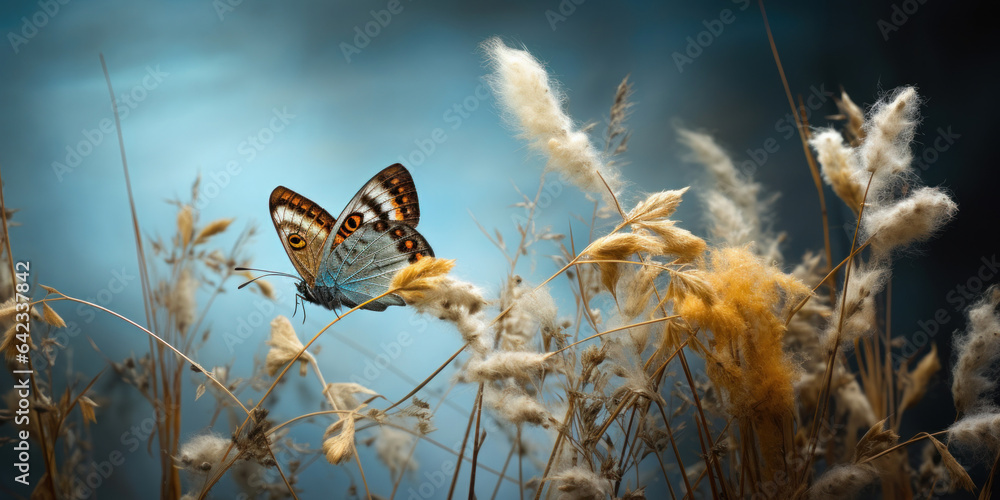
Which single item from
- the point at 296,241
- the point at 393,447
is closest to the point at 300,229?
the point at 296,241

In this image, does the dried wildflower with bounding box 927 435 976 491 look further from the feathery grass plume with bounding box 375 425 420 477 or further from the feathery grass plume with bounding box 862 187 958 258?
the feathery grass plume with bounding box 375 425 420 477

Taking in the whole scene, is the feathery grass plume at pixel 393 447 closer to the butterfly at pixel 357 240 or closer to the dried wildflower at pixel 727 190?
the butterfly at pixel 357 240

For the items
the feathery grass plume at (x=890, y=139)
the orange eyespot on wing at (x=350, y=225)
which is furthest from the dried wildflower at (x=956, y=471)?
the orange eyespot on wing at (x=350, y=225)

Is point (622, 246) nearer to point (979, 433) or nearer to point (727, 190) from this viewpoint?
point (979, 433)

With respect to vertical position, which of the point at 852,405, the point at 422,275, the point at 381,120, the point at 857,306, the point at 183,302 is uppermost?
the point at 381,120

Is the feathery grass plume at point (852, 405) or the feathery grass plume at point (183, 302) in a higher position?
→ the feathery grass plume at point (183, 302)

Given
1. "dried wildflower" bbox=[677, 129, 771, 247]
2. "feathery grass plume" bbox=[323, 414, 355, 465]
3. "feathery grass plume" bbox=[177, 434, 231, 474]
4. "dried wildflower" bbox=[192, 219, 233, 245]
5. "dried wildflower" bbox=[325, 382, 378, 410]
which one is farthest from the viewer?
"dried wildflower" bbox=[677, 129, 771, 247]

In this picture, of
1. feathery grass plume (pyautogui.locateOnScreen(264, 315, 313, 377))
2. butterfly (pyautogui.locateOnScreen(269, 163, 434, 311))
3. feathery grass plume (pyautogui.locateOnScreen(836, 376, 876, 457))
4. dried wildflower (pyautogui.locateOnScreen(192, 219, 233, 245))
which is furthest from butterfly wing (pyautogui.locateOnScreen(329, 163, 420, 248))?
feathery grass plume (pyautogui.locateOnScreen(836, 376, 876, 457))
